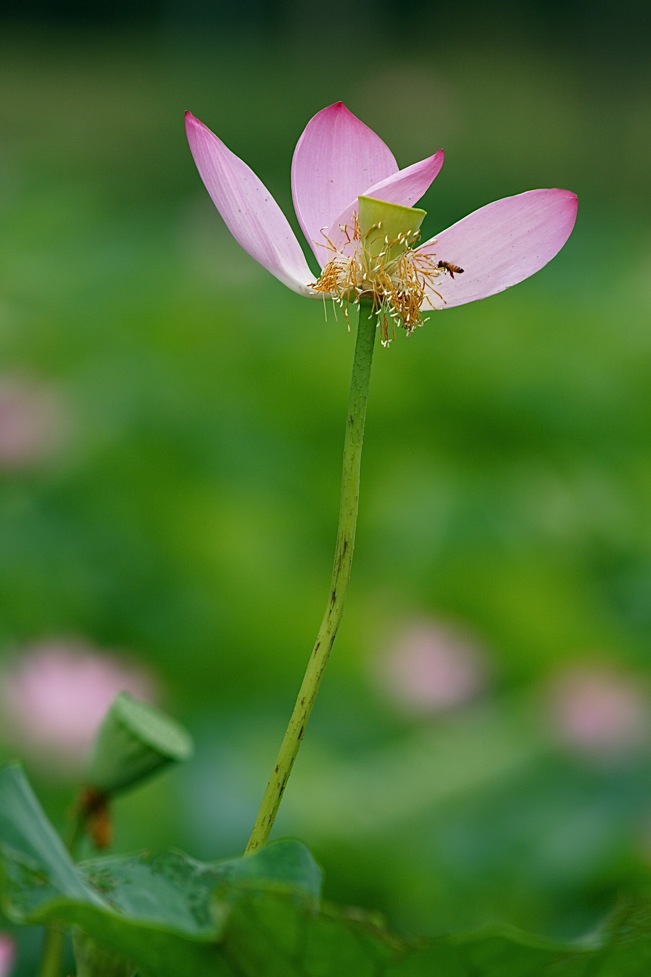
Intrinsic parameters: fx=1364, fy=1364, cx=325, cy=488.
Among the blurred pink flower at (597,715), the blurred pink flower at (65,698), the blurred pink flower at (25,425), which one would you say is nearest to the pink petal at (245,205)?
the blurred pink flower at (65,698)

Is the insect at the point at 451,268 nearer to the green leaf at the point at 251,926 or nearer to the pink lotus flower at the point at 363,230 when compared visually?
the pink lotus flower at the point at 363,230

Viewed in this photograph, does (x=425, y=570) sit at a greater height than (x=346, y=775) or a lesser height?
greater

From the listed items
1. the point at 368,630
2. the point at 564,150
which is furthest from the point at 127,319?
the point at 564,150

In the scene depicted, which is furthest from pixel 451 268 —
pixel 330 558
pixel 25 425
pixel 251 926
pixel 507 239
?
pixel 330 558

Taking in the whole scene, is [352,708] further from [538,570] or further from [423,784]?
[538,570]

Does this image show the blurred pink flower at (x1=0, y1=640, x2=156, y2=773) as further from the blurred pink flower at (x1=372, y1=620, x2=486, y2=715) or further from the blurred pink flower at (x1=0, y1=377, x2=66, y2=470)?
the blurred pink flower at (x1=0, y1=377, x2=66, y2=470)

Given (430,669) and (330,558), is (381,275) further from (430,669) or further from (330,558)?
(330,558)

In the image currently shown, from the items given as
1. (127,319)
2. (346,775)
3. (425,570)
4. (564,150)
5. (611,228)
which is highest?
(564,150)
